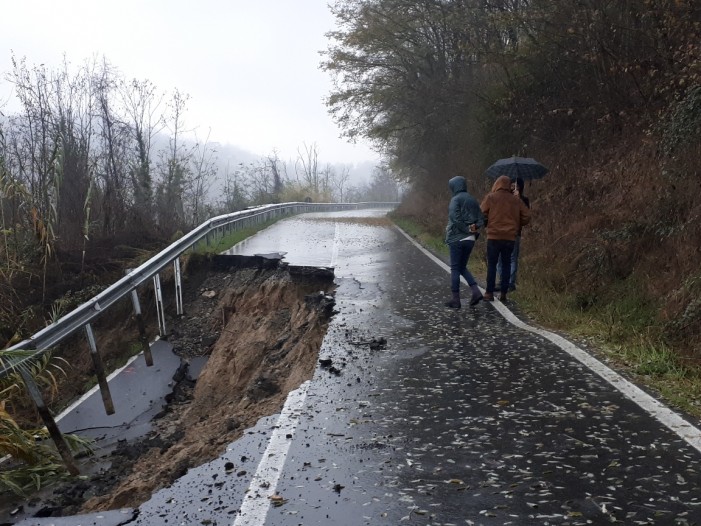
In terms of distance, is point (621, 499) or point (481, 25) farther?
point (481, 25)

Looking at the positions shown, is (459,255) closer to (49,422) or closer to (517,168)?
(517,168)

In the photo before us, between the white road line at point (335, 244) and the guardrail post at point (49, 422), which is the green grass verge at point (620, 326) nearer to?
the white road line at point (335, 244)

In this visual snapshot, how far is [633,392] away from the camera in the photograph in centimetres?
548

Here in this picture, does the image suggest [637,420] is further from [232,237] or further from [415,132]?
[415,132]

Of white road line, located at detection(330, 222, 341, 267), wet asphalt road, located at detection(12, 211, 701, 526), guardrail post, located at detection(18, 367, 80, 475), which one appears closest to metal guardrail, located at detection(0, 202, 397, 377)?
guardrail post, located at detection(18, 367, 80, 475)

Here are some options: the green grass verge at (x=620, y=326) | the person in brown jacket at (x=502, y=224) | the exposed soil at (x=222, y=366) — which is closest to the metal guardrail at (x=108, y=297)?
the exposed soil at (x=222, y=366)

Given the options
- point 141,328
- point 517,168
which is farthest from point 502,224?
point 141,328

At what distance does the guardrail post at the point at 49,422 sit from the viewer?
568cm

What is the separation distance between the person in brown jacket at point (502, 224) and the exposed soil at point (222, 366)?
251 cm

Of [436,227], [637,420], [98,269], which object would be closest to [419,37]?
[436,227]

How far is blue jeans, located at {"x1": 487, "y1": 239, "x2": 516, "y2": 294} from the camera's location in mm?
9648

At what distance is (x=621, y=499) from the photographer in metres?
3.61

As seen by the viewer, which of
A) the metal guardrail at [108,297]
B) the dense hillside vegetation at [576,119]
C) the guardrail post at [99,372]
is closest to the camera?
the metal guardrail at [108,297]

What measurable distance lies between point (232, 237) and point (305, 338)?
10.8m
